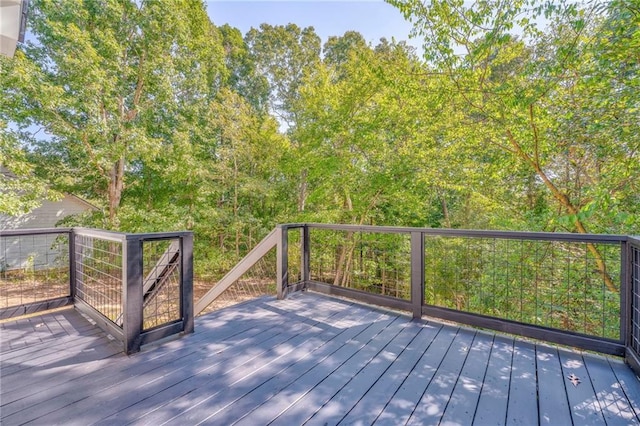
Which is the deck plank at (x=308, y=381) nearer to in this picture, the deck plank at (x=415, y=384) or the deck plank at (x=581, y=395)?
A: the deck plank at (x=415, y=384)

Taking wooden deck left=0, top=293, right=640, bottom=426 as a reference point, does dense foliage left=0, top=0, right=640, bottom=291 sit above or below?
above

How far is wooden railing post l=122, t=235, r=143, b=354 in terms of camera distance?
2191 mm

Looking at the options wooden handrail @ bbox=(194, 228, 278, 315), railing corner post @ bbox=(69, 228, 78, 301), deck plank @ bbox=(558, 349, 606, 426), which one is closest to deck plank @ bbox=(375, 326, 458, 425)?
deck plank @ bbox=(558, 349, 606, 426)

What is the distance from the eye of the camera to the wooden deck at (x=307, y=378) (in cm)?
161

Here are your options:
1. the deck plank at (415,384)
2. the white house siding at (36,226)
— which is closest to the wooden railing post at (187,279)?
the deck plank at (415,384)

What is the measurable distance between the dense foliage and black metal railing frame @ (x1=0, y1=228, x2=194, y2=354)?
3.65 meters

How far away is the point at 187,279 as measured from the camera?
2562 mm

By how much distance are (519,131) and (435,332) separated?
345 centimetres

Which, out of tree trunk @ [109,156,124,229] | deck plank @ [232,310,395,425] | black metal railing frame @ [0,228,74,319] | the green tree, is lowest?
deck plank @ [232,310,395,425]

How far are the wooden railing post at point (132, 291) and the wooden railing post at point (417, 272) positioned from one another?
8.38ft

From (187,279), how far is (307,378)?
135 cm

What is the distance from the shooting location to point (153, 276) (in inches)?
122

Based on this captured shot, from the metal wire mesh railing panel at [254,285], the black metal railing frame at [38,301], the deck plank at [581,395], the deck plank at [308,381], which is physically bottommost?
the metal wire mesh railing panel at [254,285]

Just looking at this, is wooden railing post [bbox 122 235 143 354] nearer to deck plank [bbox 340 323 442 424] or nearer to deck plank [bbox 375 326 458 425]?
deck plank [bbox 340 323 442 424]
